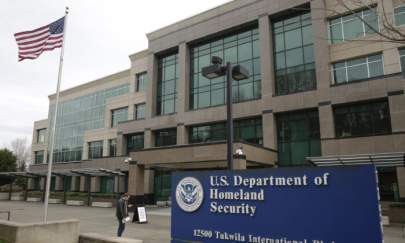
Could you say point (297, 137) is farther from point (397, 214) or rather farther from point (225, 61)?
point (225, 61)

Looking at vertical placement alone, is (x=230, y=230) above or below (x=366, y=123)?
below

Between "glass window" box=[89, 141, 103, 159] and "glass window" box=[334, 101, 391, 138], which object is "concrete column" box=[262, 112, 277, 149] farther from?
"glass window" box=[89, 141, 103, 159]

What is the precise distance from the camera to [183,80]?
3566 centimetres

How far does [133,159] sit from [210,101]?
9623mm

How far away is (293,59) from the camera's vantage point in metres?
29.6

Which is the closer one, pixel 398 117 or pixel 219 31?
pixel 398 117

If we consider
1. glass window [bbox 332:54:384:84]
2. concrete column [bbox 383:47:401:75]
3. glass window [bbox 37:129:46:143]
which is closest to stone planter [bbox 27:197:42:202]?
glass window [bbox 37:129:46:143]

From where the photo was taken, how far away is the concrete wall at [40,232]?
34.3ft

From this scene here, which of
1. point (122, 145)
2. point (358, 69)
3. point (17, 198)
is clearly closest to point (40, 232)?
point (358, 69)

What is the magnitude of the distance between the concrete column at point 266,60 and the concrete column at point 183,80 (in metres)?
8.91

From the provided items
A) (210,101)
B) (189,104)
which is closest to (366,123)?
(210,101)

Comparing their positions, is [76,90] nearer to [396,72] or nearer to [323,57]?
[323,57]

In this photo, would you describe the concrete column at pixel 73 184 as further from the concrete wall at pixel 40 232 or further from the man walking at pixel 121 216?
the concrete wall at pixel 40 232

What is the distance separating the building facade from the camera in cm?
2422
